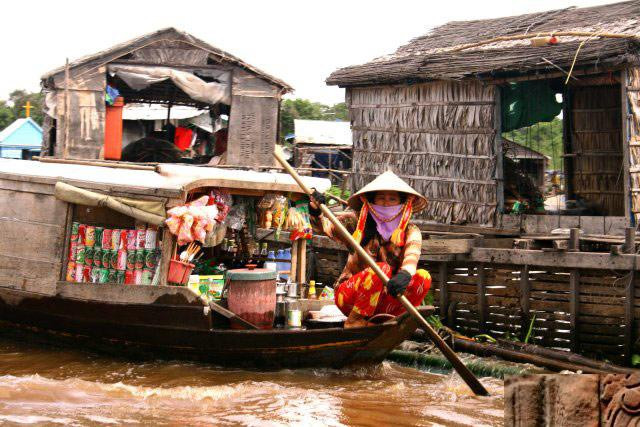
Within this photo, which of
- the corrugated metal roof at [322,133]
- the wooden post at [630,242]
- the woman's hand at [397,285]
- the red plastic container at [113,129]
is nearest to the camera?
the woman's hand at [397,285]

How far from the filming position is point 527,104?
13234 millimetres

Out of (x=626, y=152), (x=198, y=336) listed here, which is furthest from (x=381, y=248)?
(x=626, y=152)

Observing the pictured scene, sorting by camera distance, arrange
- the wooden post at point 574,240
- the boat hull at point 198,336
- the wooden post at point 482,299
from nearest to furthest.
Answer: the boat hull at point 198,336 < the wooden post at point 574,240 < the wooden post at point 482,299

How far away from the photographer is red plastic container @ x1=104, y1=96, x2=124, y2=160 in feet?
45.3

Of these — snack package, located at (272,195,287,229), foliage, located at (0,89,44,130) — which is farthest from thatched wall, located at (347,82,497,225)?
foliage, located at (0,89,44,130)

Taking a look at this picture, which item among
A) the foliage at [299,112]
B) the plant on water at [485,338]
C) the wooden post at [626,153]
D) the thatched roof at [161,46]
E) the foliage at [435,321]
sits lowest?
the plant on water at [485,338]

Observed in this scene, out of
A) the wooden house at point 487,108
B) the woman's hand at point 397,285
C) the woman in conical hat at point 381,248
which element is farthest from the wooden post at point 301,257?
the wooden house at point 487,108

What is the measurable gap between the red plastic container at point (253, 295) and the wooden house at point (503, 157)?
3084 millimetres

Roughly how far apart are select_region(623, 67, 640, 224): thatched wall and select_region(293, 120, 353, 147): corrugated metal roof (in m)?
18.5

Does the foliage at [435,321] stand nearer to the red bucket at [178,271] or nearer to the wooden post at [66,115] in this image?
the red bucket at [178,271]

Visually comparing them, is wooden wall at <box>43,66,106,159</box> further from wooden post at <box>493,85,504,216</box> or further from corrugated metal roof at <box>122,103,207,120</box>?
corrugated metal roof at <box>122,103,207,120</box>

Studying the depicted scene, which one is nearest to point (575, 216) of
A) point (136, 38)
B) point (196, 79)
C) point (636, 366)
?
point (636, 366)

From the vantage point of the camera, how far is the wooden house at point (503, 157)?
9000 millimetres

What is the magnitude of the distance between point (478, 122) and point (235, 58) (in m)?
4.58
